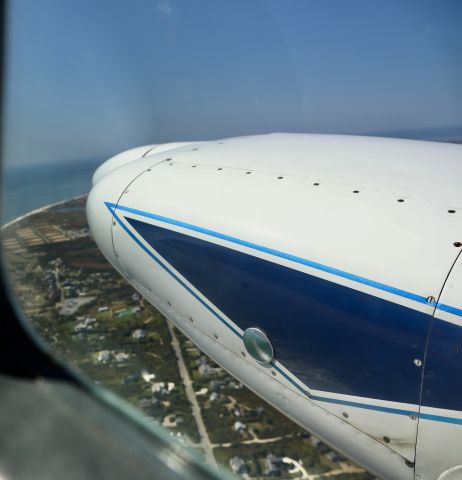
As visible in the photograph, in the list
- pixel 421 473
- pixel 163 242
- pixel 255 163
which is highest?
pixel 255 163

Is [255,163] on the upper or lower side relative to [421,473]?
upper

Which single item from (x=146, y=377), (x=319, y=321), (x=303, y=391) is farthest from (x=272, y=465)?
(x=319, y=321)

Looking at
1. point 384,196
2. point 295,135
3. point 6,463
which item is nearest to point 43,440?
point 6,463

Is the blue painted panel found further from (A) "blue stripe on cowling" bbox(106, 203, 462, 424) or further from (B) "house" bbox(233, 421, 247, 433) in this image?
(B) "house" bbox(233, 421, 247, 433)

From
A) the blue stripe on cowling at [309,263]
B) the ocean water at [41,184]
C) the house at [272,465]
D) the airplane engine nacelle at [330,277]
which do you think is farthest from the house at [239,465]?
the ocean water at [41,184]

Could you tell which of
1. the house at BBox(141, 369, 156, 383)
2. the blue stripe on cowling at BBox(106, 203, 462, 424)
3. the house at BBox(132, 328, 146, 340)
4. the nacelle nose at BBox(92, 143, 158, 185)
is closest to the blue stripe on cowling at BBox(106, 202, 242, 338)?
the blue stripe on cowling at BBox(106, 203, 462, 424)

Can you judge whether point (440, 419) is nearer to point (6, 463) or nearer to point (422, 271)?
point (422, 271)

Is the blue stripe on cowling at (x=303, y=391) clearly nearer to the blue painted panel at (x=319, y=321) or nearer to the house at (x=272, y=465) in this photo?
the blue painted panel at (x=319, y=321)

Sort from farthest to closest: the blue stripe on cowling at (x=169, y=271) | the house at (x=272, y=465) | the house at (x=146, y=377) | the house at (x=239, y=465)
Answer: the house at (x=146, y=377) < the house at (x=272, y=465) < the house at (x=239, y=465) < the blue stripe on cowling at (x=169, y=271)
